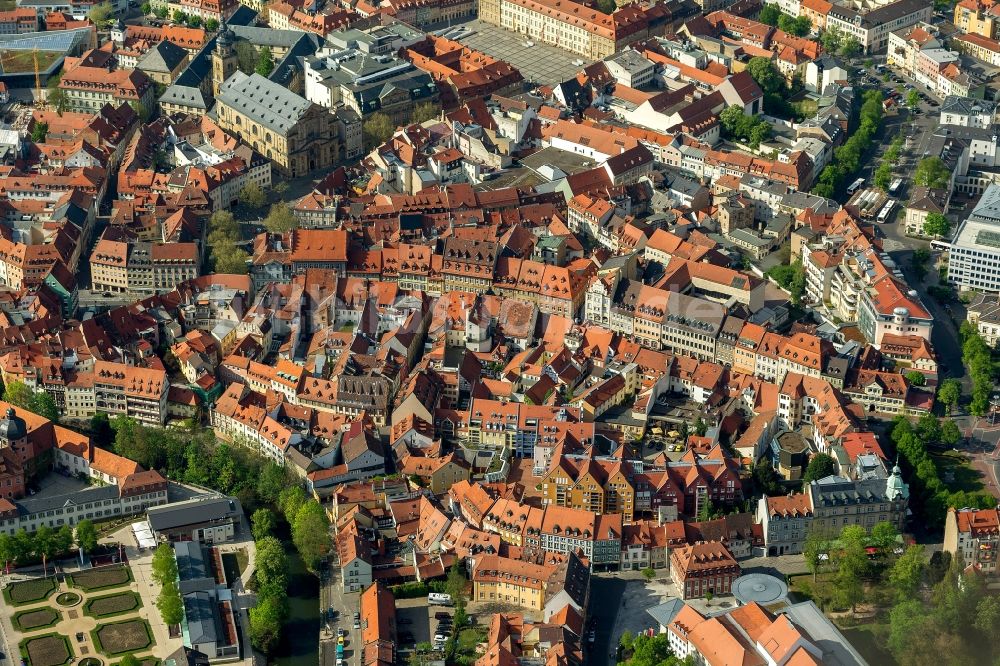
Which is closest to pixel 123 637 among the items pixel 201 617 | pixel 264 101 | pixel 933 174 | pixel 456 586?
pixel 201 617

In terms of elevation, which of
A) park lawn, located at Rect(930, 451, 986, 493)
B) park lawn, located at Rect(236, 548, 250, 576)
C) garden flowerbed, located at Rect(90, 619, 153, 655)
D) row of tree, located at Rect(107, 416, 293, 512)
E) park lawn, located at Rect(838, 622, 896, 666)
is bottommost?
park lawn, located at Rect(236, 548, 250, 576)

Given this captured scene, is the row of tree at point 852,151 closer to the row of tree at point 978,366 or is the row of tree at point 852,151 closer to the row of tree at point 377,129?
the row of tree at point 978,366

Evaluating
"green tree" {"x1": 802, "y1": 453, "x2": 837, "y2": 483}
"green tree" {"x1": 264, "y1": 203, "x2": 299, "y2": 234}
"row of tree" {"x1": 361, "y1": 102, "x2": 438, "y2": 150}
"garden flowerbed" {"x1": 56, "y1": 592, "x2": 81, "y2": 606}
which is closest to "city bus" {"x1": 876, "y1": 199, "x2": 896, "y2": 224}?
"green tree" {"x1": 802, "y1": 453, "x2": 837, "y2": 483}

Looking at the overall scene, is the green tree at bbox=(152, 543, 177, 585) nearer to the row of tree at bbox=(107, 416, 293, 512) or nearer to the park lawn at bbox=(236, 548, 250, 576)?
the park lawn at bbox=(236, 548, 250, 576)

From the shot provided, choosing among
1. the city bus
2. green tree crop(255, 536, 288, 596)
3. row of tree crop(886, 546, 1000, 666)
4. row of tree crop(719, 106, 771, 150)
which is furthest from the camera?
row of tree crop(719, 106, 771, 150)

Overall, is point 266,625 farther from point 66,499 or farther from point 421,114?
point 421,114
